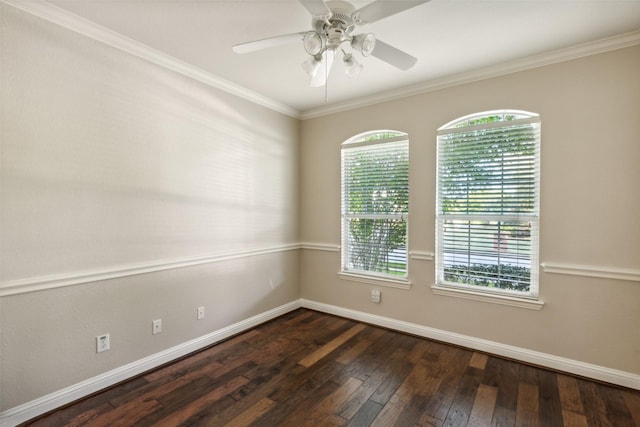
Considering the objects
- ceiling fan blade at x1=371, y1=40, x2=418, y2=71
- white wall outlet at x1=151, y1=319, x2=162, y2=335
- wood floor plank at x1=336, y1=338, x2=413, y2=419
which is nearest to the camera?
ceiling fan blade at x1=371, y1=40, x2=418, y2=71

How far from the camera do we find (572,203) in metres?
2.42

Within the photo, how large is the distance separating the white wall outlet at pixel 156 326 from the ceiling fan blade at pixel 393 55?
8.55ft

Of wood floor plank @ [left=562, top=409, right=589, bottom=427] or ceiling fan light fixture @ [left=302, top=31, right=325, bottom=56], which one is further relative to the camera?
wood floor plank @ [left=562, top=409, right=589, bottom=427]

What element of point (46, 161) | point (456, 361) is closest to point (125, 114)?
point (46, 161)

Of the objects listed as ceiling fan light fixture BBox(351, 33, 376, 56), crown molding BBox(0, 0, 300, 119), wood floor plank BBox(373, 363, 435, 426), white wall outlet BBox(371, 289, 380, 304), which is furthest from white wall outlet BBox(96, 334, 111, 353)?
ceiling fan light fixture BBox(351, 33, 376, 56)

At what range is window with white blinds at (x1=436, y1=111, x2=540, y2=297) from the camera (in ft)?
8.58

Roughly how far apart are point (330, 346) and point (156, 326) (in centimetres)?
155

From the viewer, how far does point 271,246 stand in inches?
143

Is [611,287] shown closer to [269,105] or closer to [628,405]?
[628,405]

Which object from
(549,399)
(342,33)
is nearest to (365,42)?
(342,33)

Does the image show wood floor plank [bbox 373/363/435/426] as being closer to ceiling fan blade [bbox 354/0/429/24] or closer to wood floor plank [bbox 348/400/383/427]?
wood floor plank [bbox 348/400/383/427]

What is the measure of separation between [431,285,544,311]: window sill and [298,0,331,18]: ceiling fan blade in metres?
2.56

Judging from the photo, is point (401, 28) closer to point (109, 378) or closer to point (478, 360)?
point (478, 360)

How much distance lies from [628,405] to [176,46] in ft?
13.7
